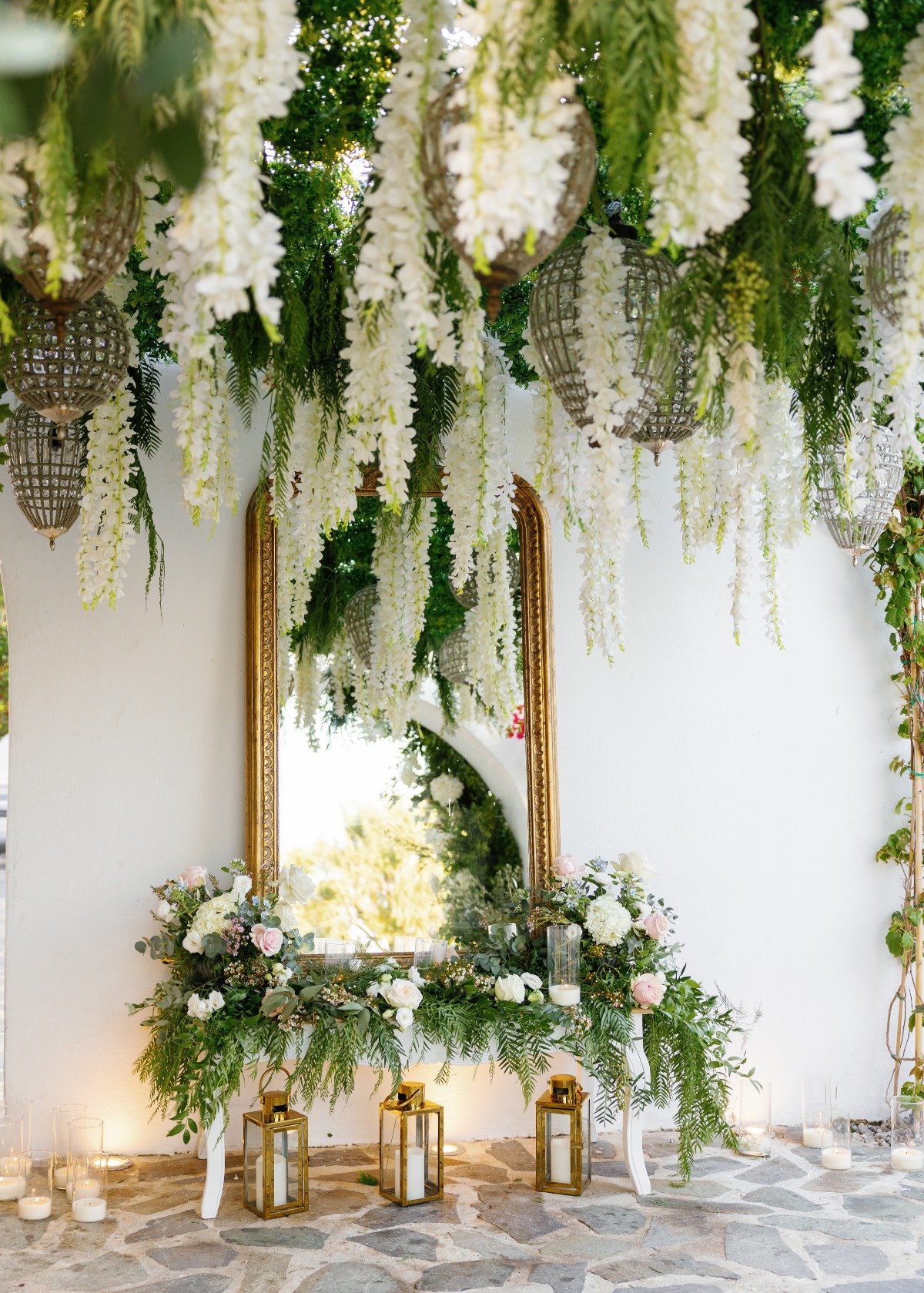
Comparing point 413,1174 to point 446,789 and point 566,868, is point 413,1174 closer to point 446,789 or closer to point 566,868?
point 566,868

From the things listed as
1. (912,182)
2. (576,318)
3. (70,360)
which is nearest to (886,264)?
(912,182)

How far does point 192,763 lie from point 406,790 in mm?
743

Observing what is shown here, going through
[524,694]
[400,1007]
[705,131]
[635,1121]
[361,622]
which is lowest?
[635,1121]

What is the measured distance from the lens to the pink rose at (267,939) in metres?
3.42

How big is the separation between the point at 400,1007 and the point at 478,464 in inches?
62.2

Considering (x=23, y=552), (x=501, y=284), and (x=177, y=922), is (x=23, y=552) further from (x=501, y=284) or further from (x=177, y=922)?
(x=501, y=284)

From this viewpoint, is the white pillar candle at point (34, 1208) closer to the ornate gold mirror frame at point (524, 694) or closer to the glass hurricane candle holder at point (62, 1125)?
the glass hurricane candle holder at point (62, 1125)

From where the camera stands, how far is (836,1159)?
12.1ft

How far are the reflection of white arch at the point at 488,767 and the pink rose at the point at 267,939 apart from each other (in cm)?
88

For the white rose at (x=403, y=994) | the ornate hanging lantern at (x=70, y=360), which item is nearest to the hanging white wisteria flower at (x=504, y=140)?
the ornate hanging lantern at (x=70, y=360)

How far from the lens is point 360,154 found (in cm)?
303

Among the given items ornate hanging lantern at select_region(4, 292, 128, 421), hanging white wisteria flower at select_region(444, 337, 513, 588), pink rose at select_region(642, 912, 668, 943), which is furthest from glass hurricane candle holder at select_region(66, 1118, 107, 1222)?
ornate hanging lantern at select_region(4, 292, 128, 421)

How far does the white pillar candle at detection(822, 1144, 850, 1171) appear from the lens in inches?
145

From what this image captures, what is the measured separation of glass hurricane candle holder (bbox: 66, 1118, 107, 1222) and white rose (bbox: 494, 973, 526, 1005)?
1.21 m
